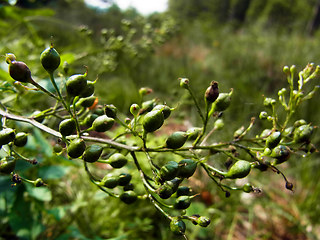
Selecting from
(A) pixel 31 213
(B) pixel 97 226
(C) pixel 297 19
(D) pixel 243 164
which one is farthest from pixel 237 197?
(C) pixel 297 19

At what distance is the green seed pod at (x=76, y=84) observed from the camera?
62cm

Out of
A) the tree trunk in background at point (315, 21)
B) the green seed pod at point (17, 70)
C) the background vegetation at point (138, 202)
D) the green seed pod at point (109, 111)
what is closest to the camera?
Answer: the green seed pod at point (17, 70)

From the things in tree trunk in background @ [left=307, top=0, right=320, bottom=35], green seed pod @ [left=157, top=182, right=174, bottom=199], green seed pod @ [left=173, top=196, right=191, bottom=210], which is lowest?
tree trunk in background @ [left=307, top=0, right=320, bottom=35]

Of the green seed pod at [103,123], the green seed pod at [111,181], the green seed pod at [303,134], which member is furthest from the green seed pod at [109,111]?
the green seed pod at [303,134]

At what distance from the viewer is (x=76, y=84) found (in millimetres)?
618

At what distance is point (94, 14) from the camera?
11281 mm

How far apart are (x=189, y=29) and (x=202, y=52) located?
6.15ft


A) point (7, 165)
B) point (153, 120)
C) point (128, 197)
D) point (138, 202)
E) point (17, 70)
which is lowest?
point (138, 202)

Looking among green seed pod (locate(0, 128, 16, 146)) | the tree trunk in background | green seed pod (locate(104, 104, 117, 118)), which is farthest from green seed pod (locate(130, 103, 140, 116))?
the tree trunk in background

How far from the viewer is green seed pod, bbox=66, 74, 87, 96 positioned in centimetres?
62

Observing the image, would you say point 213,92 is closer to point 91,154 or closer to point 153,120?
point 153,120

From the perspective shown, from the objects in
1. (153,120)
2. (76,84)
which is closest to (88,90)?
(76,84)

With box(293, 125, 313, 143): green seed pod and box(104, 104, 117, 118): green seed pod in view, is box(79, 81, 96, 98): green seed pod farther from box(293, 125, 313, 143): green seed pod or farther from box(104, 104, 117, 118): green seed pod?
box(293, 125, 313, 143): green seed pod

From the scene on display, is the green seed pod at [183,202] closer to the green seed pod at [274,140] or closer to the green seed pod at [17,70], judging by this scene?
the green seed pod at [274,140]
